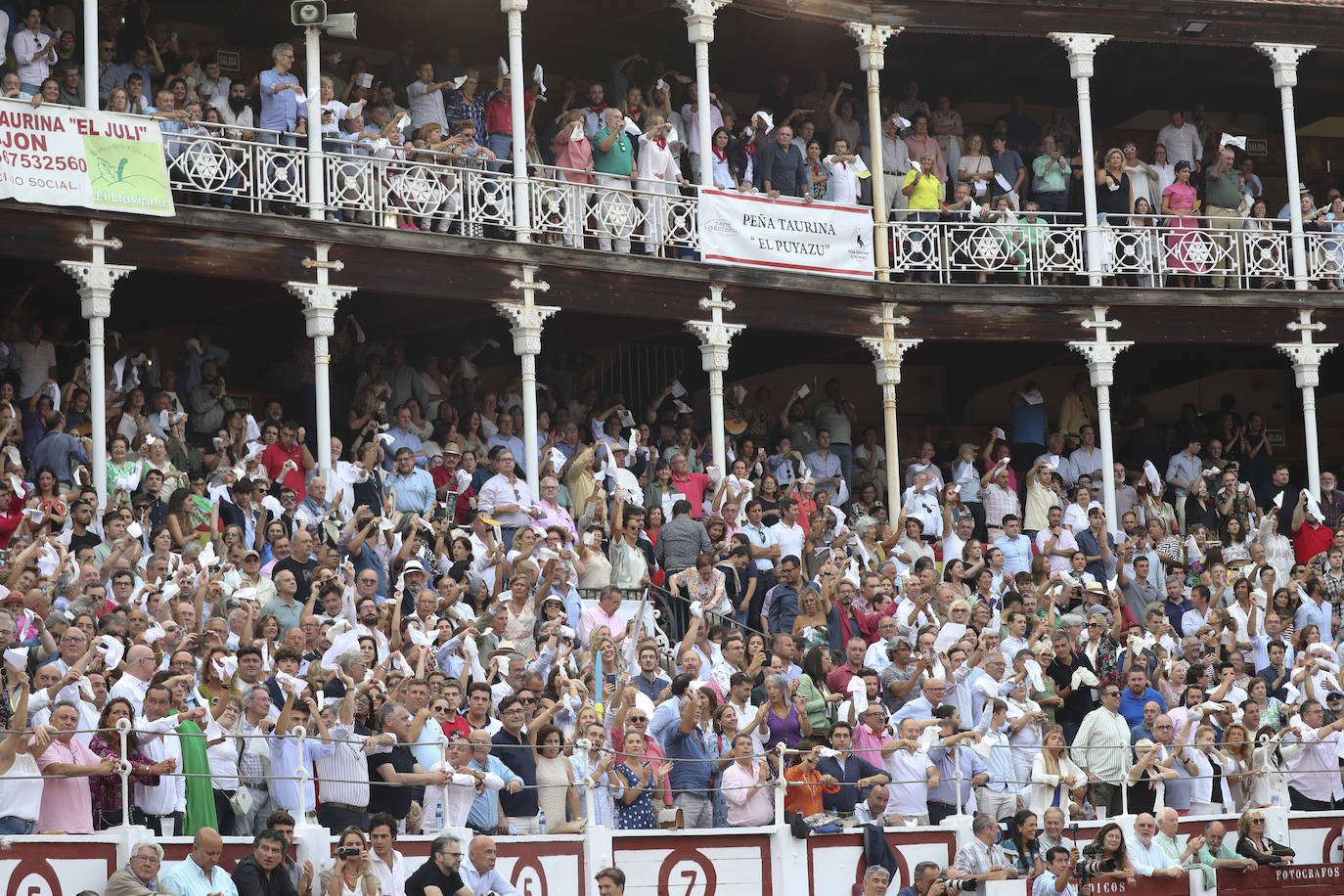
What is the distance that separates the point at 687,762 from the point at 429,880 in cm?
273

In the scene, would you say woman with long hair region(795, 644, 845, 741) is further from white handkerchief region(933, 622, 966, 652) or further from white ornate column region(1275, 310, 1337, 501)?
white ornate column region(1275, 310, 1337, 501)

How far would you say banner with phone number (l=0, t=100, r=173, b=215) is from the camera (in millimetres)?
20609

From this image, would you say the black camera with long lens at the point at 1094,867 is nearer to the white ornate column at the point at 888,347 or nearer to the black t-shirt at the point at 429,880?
the black t-shirt at the point at 429,880

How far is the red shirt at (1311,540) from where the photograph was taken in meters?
24.7

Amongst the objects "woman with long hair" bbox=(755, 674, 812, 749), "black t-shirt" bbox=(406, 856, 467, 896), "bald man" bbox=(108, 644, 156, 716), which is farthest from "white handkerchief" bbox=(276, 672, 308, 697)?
"woman with long hair" bbox=(755, 674, 812, 749)

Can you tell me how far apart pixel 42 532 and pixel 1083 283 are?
44.9 ft

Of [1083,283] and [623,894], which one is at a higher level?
[1083,283]

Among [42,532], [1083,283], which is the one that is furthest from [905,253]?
[42,532]

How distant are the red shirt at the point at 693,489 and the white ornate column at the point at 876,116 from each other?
180 inches

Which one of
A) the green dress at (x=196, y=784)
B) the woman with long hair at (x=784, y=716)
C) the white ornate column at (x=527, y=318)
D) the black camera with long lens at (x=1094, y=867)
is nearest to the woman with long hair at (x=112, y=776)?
the green dress at (x=196, y=784)

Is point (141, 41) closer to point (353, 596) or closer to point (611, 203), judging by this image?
point (611, 203)

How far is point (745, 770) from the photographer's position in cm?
1619

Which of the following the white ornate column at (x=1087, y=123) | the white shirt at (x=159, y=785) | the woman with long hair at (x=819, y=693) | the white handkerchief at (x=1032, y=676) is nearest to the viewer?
the white shirt at (x=159, y=785)

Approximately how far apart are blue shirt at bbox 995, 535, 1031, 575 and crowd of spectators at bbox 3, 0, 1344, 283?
169 inches
